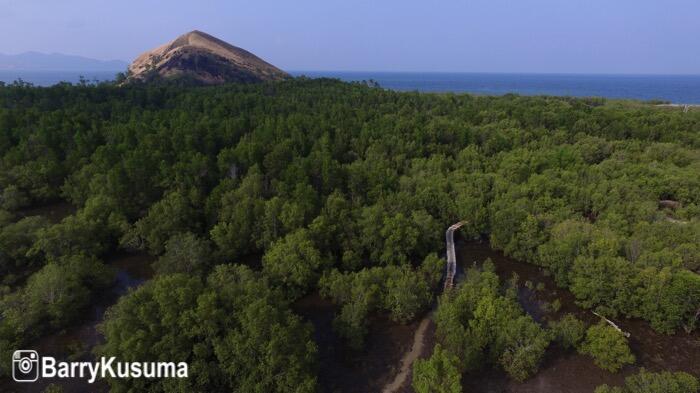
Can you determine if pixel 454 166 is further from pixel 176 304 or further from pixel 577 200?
pixel 176 304

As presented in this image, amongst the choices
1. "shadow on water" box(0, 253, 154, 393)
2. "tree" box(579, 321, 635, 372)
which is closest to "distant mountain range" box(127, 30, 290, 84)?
"shadow on water" box(0, 253, 154, 393)

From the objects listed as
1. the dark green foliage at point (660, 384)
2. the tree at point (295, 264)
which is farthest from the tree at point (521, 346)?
the tree at point (295, 264)

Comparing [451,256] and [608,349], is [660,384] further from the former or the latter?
[451,256]

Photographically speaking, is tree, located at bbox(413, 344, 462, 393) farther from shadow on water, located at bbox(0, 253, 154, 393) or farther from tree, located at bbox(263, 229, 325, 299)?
shadow on water, located at bbox(0, 253, 154, 393)

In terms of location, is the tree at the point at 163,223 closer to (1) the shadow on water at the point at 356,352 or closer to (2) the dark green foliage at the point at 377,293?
(1) the shadow on water at the point at 356,352

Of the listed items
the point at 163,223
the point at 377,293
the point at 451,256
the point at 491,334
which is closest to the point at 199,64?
the point at 163,223

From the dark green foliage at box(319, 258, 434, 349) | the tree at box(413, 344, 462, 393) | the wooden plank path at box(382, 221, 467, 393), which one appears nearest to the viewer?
the tree at box(413, 344, 462, 393)

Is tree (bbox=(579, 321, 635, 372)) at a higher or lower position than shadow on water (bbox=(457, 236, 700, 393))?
higher
